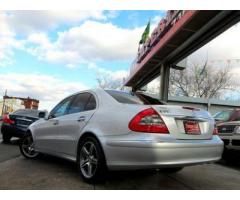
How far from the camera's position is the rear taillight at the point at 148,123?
3.81m

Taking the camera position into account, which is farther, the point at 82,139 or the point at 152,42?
the point at 152,42

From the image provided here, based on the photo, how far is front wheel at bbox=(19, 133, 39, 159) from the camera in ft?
21.7

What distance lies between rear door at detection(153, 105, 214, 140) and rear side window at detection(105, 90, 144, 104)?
52 centimetres

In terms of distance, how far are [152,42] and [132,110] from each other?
1542cm

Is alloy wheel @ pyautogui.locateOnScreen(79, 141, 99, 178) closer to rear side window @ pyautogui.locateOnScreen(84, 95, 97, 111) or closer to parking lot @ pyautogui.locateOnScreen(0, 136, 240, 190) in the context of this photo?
parking lot @ pyautogui.locateOnScreen(0, 136, 240, 190)

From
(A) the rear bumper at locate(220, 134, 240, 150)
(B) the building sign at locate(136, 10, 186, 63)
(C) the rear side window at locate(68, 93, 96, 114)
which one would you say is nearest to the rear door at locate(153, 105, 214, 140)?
(C) the rear side window at locate(68, 93, 96, 114)

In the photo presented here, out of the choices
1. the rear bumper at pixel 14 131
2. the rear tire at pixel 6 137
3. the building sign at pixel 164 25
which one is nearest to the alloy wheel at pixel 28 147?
the rear bumper at pixel 14 131

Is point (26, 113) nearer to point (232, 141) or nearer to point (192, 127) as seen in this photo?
point (232, 141)

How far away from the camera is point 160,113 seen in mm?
3912

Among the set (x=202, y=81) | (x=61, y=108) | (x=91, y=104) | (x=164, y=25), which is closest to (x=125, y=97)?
(x=91, y=104)

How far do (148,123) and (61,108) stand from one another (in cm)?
249
